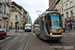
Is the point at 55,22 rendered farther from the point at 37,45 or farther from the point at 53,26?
the point at 37,45

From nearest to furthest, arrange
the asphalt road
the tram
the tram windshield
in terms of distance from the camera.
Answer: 1. the asphalt road
2. the tram
3. the tram windshield

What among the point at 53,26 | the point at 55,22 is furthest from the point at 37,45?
the point at 55,22

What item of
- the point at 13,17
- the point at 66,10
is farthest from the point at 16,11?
the point at 66,10

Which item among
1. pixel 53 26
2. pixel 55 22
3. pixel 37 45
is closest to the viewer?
pixel 37 45

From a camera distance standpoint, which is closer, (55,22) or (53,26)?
(53,26)

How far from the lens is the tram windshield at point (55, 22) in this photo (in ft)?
22.4

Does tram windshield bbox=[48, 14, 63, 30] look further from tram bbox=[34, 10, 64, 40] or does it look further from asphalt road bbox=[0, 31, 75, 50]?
asphalt road bbox=[0, 31, 75, 50]

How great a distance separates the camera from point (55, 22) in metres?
6.95

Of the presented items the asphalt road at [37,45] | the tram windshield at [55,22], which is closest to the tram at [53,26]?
the tram windshield at [55,22]

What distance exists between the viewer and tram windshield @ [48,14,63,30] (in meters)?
6.84

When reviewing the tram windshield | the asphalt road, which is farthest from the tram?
the asphalt road

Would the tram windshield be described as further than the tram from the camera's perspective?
Yes

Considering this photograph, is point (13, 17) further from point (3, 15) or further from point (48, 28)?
point (48, 28)

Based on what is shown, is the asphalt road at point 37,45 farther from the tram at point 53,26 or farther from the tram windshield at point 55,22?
the tram windshield at point 55,22
